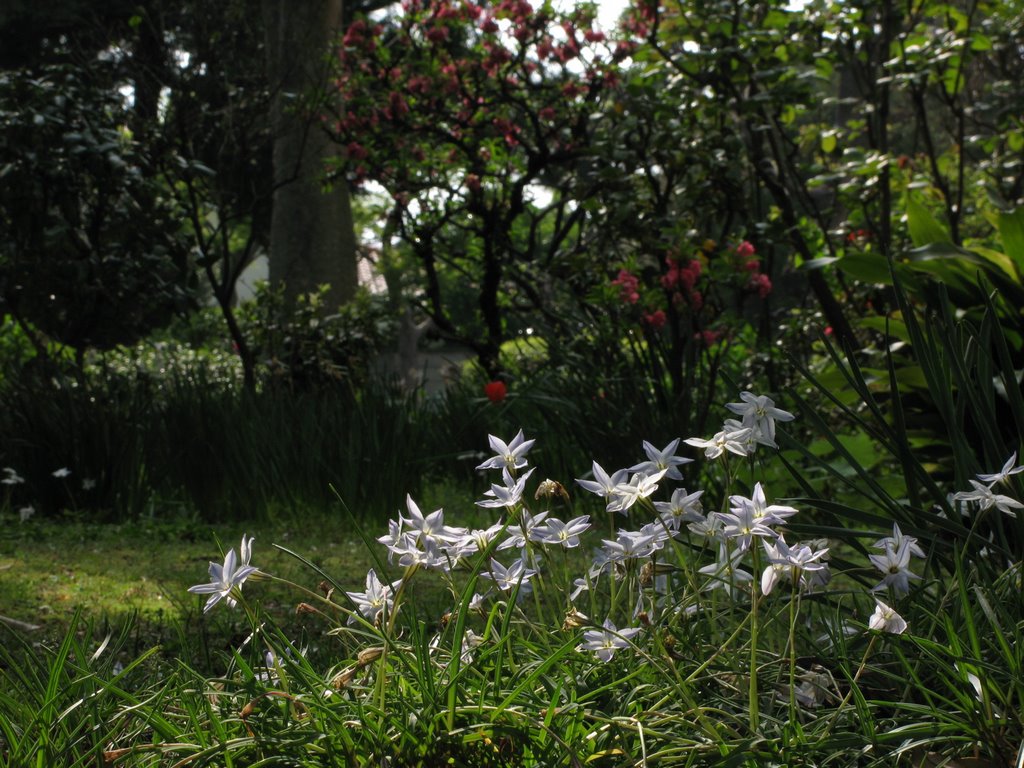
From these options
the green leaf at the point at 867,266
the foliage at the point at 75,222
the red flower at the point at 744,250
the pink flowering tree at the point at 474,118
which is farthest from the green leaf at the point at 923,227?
the foliage at the point at 75,222

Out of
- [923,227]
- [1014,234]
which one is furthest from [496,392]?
[1014,234]

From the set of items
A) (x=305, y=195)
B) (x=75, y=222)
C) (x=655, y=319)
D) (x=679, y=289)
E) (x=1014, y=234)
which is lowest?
(x=655, y=319)

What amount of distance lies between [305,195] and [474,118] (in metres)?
2.72

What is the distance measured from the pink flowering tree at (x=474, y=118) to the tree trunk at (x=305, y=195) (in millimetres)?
1550

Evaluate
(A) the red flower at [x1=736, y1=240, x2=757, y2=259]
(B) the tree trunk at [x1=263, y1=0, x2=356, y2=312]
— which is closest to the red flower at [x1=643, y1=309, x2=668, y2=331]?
(A) the red flower at [x1=736, y1=240, x2=757, y2=259]

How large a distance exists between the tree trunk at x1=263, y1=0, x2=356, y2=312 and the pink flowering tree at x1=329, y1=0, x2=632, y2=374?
1.55 metres

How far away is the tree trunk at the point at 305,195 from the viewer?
9.12 metres

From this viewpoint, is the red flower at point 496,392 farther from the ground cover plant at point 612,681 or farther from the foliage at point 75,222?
the ground cover plant at point 612,681

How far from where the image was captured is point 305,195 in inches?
377

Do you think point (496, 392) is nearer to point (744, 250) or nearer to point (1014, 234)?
point (744, 250)

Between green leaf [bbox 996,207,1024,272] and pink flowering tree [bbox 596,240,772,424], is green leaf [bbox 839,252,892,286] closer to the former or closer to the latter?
green leaf [bbox 996,207,1024,272]

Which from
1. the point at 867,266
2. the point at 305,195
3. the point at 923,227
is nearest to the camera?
the point at 867,266

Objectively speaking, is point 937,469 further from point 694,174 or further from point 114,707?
point 114,707

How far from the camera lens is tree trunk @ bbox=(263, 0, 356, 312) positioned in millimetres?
9125
